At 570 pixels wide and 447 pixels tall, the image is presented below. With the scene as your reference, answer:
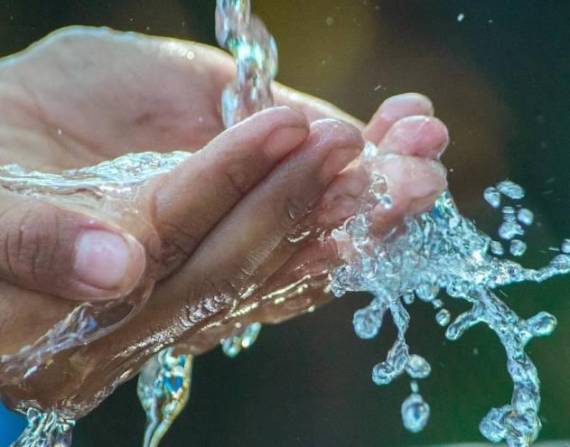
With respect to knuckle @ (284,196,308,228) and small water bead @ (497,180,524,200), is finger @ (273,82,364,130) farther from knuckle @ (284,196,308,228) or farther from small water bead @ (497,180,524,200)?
small water bead @ (497,180,524,200)

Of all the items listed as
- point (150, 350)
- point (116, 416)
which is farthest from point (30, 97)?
point (116, 416)

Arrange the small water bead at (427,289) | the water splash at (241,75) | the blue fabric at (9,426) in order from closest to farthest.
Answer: the small water bead at (427,289)
the water splash at (241,75)
the blue fabric at (9,426)

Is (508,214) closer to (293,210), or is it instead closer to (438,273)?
(438,273)

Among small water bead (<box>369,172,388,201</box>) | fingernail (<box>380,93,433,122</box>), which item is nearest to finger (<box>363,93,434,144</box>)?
fingernail (<box>380,93,433,122</box>)

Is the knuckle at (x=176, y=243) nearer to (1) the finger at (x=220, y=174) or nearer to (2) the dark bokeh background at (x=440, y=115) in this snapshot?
(1) the finger at (x=220, y=174)

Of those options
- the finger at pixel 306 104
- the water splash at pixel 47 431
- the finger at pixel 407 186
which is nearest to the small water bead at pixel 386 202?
the finger at pixel 407 186

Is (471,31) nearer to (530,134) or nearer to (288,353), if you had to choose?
(530,134)

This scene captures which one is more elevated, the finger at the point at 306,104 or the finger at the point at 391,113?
the finger at the point at 391,113
